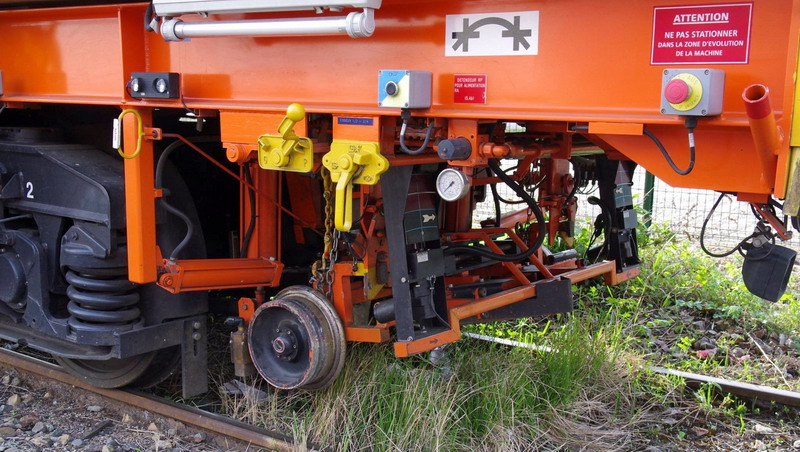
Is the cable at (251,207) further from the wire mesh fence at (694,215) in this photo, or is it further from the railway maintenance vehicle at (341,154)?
the wire mesh fence at (694,215)

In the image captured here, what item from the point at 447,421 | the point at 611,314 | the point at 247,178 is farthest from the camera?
the point at 611,314

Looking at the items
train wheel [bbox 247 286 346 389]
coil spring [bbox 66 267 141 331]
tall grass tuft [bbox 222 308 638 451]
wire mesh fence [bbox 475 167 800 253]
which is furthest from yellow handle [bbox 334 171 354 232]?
wire mesh fence [bbox 475 167 800 253]

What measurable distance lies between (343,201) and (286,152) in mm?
295

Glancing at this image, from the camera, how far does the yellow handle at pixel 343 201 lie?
9.76 feet

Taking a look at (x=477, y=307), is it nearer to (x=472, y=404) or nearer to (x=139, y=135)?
(x=472, y=404)

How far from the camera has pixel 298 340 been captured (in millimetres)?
3549

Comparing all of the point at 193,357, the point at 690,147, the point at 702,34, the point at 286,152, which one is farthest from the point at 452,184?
the point at 193,357

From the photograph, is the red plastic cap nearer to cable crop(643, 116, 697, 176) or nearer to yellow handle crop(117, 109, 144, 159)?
cable crop(643, 116, 697, 176)

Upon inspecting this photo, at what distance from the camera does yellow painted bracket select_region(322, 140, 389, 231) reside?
2.96 metres

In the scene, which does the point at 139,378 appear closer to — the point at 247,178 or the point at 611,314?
the point at 247,178

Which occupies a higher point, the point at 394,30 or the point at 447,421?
the point at 394,30

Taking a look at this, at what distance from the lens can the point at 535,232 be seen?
4734 millimetres

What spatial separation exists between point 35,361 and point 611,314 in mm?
3536

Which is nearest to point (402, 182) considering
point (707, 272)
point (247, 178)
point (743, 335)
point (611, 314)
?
point (247, 178)
